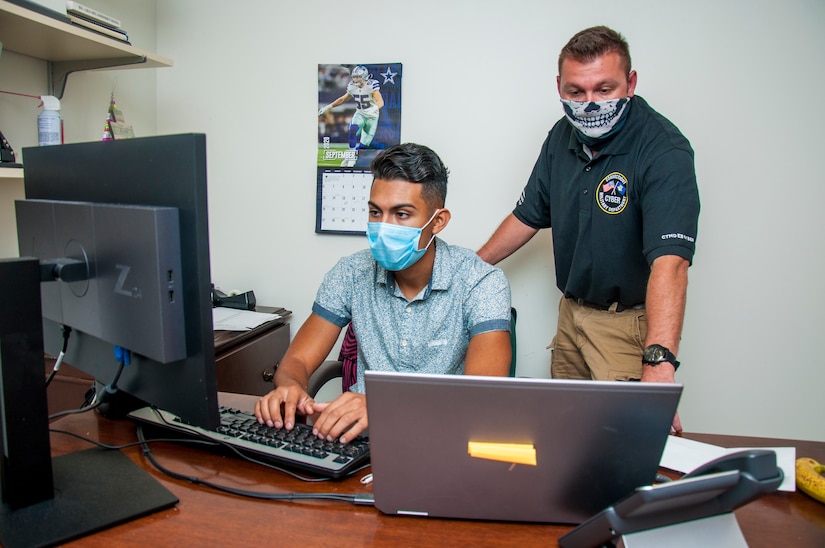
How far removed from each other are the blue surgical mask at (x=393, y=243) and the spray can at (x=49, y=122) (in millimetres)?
1180

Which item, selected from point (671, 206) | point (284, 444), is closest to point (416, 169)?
point (671, 206)

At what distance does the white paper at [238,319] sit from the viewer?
6.62 feet

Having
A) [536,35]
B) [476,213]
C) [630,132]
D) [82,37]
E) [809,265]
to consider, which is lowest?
[809,265]

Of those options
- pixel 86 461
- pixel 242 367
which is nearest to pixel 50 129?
pixel 242 367

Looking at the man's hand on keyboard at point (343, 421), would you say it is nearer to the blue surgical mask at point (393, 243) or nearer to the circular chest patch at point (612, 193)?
the blue surgical mask at point (393, 243)

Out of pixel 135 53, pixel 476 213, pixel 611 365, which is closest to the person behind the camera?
pixel 611 365

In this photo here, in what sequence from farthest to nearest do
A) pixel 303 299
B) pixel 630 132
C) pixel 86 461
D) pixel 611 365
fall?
pixel 303 299
pixel 611 365
pixel 630 132
pixel 86 461

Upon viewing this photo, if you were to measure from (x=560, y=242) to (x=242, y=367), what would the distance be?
1205 millimetres

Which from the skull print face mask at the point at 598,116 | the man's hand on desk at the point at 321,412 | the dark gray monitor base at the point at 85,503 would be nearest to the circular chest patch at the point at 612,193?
the skull print face mask at the point at 598,116

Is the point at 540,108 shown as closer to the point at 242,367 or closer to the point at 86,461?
the point at 242,367

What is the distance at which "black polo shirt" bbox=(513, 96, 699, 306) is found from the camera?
145 cm

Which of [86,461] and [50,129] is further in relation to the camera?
[50,129]

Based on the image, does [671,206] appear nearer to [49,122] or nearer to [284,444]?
[284,444]

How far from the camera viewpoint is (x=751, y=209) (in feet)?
6.54
